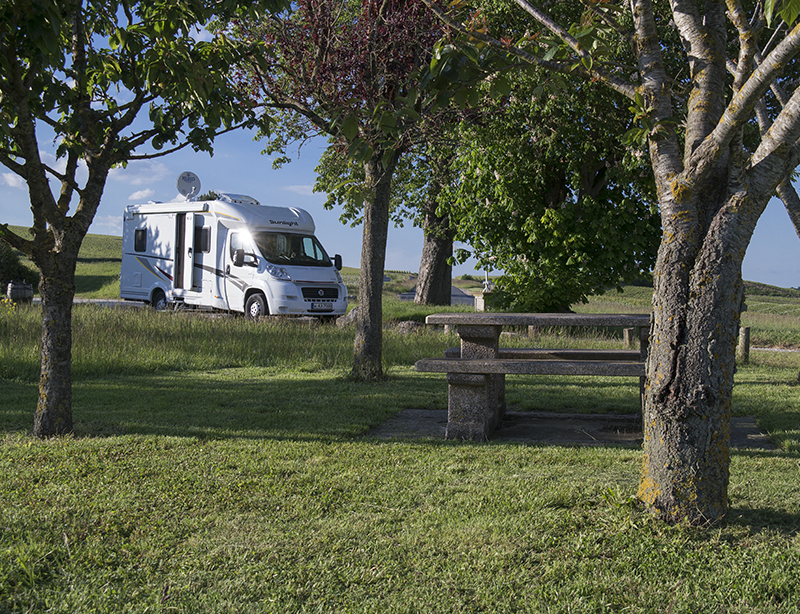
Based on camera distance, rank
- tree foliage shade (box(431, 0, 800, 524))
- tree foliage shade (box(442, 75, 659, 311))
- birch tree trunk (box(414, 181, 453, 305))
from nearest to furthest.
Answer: tree foliage shade (box(431, 0, 800, 524))
tree foliage shade (box(442, 75, 659, 311))
birch tree trunk (box(414, 181, 453, 305))

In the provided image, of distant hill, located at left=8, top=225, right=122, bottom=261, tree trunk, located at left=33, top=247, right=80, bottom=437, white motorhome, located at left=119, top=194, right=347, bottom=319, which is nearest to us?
tree trunk, located at left=33, top=247, right=80, bottom=437

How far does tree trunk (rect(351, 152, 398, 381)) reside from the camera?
8.43 metres

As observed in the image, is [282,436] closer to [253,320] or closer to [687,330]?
[687,330]

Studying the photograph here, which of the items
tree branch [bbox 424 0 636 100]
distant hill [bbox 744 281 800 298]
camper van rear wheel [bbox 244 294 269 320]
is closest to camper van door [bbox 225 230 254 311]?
camper van rear wheel [bbox 244 294 269 320]

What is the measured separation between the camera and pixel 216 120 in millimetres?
5215

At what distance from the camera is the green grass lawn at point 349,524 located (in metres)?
2.59

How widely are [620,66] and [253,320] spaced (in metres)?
10.7

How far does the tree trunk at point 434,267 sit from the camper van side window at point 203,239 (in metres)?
7.38

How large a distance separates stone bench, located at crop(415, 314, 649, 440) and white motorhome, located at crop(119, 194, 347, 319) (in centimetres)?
1023

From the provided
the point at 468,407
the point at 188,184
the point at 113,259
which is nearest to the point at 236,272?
A: the point at 188,184

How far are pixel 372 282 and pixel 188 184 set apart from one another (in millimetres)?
11670

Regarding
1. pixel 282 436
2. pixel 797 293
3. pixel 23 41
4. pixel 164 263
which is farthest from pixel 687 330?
pixel 797 293

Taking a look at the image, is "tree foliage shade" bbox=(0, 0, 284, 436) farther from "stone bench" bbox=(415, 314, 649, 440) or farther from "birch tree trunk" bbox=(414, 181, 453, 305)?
"birch tree trunk" bbox=(414, 181, 453, 305)

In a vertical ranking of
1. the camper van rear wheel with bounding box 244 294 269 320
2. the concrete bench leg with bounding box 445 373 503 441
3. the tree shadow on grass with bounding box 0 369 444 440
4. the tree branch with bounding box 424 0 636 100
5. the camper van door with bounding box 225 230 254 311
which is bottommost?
the tree shadow on grass with bounding box 0 369 444 440
